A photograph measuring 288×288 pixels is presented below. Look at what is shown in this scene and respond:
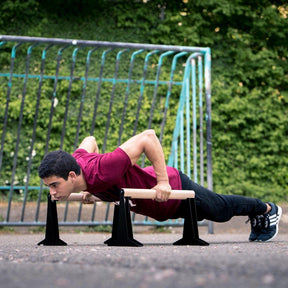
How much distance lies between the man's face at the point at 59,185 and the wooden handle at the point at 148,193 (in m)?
0.31

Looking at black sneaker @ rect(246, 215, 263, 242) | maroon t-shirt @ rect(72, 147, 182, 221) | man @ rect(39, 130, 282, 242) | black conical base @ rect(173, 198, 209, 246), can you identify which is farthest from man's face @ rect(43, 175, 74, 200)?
black sneaker @ rect(246, 215, 263, 242)

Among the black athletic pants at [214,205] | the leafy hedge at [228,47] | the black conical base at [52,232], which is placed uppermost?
the leafy hedge at [228,47]

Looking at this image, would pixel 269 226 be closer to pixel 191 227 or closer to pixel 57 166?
pixel 191 227

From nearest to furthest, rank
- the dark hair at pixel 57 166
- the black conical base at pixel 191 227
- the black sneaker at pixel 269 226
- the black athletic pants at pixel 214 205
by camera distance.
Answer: the dark hair at pixel 57 166
the black conical base at pixel 191 227
the black athletic pants at pixel 214 205
the black sneaker at pixel 269 226

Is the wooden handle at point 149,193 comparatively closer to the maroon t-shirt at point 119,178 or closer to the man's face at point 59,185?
the maroon t-shirt at point 119,178

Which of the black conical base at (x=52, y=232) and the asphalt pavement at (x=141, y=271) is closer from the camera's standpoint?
the asphalt pavement at (x=141, y=271)

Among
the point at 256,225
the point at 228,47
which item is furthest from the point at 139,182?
the point at 228,47

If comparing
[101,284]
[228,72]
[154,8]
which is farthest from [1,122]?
[101,284]

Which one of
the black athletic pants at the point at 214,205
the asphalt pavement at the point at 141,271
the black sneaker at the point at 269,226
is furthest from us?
the black sneaker at the point at 269,226

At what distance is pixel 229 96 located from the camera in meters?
6.89

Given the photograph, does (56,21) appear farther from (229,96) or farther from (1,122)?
(229,96)

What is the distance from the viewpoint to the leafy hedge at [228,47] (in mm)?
6781

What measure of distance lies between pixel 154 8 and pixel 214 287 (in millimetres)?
5914

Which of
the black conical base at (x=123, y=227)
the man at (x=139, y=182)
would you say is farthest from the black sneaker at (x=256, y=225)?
the black conical base at (x=123, y=227)
